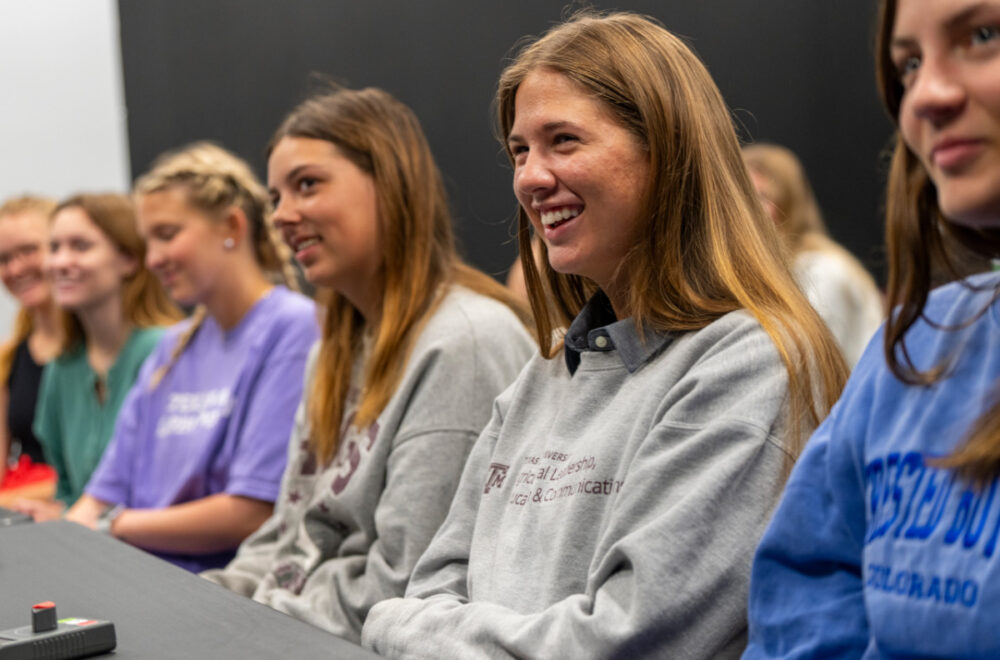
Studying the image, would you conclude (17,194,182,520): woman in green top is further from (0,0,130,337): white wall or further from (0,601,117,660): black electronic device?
Answer: (0,601,117,660): black electronic device

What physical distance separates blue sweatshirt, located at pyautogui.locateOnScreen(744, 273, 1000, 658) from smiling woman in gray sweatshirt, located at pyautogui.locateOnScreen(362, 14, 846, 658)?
13 cm

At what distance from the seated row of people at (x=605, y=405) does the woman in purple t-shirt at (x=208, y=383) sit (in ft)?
0.04

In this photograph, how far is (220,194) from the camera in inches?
105

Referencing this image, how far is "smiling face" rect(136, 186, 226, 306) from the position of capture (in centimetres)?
263

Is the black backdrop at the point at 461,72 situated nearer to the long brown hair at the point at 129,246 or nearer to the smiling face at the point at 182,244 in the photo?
the long brown hair at the point at 129,246

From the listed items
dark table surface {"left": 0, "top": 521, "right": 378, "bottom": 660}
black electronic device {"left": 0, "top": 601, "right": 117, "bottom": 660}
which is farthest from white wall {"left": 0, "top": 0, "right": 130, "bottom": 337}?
black electronic device {"left": 0, "top": 601, "right": 117, "bottom": 660}

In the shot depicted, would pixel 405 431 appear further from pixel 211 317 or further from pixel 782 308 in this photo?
pixel 211 317

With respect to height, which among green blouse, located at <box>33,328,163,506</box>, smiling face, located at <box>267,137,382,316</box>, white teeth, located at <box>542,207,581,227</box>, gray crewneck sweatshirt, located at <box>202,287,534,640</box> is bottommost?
green blouse, located at <box>33,328,163,506</box>

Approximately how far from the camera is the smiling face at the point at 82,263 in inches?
129

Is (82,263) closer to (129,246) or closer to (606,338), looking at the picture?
(129,246)

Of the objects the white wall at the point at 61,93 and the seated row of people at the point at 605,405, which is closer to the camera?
the seated row of people at the point at 605,405

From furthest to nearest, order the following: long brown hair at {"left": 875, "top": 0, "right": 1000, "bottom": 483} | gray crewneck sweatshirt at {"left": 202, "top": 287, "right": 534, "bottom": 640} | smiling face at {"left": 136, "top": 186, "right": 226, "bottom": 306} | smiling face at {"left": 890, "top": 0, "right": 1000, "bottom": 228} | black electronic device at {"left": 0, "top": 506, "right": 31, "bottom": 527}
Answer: smiling face at {"left": 136, "top": 186, "right": 226, "bottom": 306} → black electronic device at {"left": 0, "top": 506, "right": 31, "bottom": 527} → gray crewneck sweatshirt at {"left": 202, "top": 287, "right": 534, "bottom": 640} → long brown hair at {"left": 875, "top": 0, "right": 1000, "bottom": 483} → smiling face at {"left": 890, "top": 0, "right": 1000, "bottom": 228}

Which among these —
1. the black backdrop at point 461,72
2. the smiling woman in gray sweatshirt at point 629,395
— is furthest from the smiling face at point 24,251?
the smiling woman in gray sweatshirt at point 629,395

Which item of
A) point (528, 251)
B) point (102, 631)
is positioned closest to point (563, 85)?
point (528, 251)
